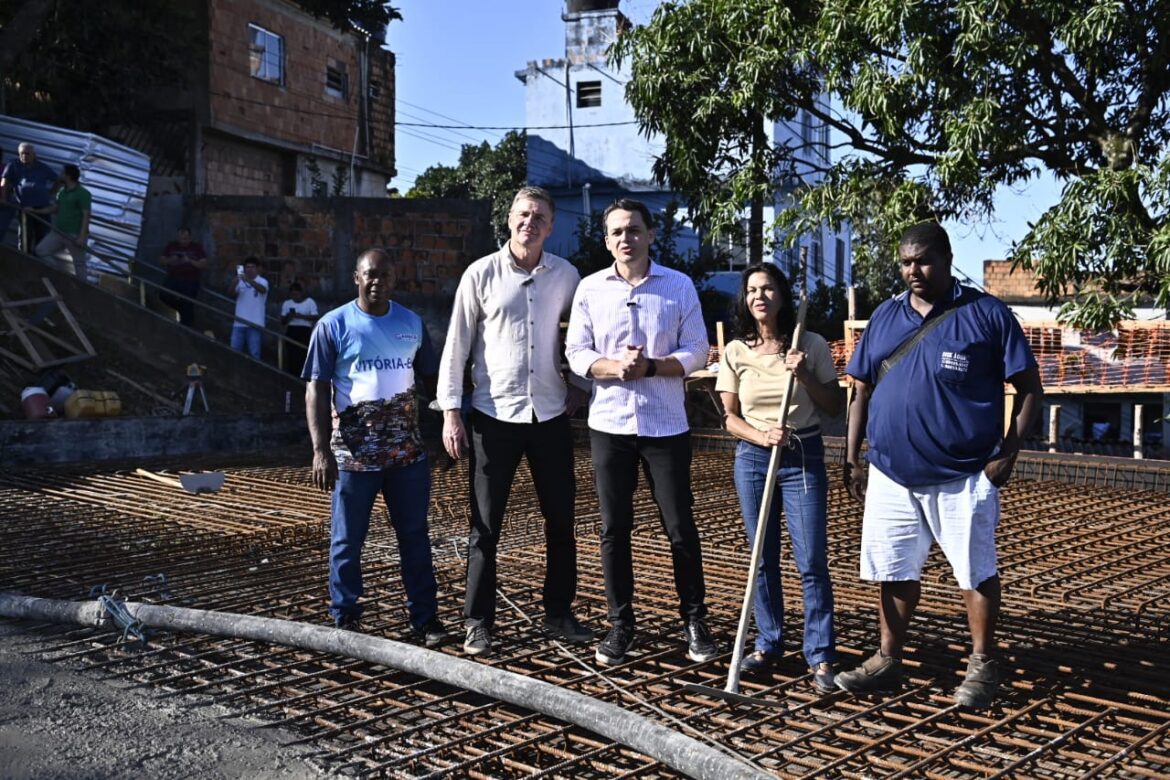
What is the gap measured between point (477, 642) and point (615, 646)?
51cm

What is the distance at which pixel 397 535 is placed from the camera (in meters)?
4.80

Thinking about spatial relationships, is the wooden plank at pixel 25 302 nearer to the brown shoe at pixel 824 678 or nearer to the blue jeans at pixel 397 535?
the blue jeans at pixel 397 535

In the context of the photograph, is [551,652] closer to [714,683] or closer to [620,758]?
[714,683]

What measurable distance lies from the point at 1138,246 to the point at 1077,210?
0.51 metres

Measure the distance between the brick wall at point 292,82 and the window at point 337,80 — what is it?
0.30 ft

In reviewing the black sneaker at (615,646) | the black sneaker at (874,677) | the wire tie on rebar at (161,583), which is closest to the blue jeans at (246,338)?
the wire tie on rebar at (161,583)

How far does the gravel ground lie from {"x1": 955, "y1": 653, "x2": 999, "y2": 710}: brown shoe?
78.0 inches

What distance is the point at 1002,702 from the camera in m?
4.02

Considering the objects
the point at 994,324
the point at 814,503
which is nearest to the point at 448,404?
the point at 814,503

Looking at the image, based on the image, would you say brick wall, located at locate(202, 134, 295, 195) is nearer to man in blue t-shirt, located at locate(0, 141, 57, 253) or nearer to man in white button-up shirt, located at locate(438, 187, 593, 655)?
man in blue t-shirt, located at locate(0, 141, 57, 253)

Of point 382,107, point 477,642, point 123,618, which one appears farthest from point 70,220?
point 382,107

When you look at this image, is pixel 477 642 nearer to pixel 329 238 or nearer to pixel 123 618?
pixel 123 618

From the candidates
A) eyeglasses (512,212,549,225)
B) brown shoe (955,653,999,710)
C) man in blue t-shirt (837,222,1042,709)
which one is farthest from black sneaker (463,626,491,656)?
brown shoe (955,653,999,710)

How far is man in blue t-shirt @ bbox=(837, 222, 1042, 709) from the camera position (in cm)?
392
